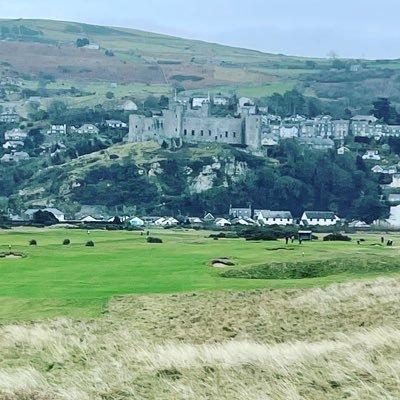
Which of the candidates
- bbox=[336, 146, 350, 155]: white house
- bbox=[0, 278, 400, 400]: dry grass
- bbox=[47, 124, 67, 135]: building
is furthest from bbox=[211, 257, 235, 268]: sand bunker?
bbox=[47, 124, 67, 135]: building

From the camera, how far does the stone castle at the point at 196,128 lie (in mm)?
155125

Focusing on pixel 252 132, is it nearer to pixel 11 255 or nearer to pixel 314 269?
pixel 11 255

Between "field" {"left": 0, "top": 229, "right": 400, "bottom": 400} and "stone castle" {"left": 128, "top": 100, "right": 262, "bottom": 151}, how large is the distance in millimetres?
120531

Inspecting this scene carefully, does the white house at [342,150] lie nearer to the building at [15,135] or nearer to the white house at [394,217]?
the white house at [394,217]

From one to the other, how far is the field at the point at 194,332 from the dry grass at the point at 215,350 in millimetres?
26

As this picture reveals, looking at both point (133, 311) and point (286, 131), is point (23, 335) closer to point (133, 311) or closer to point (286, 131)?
point (133, 311)

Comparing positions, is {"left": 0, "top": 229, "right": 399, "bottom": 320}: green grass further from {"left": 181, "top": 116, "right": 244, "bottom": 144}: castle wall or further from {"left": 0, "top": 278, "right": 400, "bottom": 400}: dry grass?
{"left": 181, "top": 116, "right": 244, "bottom": 144}: castle wall

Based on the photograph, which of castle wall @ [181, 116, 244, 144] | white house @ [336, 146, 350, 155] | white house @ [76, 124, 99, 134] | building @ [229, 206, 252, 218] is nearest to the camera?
building @ [229, 206, 252, 218]

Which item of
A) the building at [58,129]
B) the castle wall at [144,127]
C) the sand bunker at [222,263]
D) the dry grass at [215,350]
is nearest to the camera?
the dry grass at [215,350]

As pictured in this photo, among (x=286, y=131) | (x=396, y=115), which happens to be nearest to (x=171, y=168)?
(x=286, y=131)

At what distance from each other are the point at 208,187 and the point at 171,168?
535 cm

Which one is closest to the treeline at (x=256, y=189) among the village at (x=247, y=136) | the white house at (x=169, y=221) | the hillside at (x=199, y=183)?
the hillside at (x=199, y=183)

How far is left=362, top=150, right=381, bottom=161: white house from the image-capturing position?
157087 millimetres

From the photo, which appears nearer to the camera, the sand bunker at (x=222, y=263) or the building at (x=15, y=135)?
the sand bunker at (x=222, y=263)
